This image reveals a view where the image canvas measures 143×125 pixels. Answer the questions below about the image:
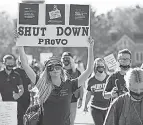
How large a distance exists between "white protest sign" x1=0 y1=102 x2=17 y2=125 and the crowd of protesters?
0.63 metres

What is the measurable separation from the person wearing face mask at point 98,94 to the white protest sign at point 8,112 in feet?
4.84

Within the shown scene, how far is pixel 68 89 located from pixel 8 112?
261 centimetres

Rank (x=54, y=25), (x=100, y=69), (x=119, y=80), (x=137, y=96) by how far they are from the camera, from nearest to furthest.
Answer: (x=137, y=96) → (x=119, y=80) → (x=54, y=25) → (x=100, y=69)

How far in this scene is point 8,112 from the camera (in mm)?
A: 8141

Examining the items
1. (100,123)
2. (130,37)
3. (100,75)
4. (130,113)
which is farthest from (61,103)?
(130,37)

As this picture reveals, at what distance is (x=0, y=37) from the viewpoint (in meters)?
65.8

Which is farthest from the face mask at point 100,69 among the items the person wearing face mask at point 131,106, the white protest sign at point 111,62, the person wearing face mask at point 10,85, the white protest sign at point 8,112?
the person wearing face mask at point 131,106

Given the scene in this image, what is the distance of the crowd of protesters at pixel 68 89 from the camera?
4.38 m

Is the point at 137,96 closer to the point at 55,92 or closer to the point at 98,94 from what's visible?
the point at 55,92

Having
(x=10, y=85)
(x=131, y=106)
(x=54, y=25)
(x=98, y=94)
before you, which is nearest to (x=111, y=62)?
(x=98, y=94)

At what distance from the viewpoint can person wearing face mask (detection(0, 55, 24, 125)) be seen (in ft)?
28.8

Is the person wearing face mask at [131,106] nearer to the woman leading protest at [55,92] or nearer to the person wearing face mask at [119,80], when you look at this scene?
the woman leading protest at [55,92]

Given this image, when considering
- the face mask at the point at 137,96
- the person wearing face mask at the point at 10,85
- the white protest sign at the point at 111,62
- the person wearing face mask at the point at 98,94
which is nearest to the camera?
the face mask at the point at 137,96

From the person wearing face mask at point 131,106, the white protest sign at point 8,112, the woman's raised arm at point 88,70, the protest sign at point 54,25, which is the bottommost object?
the white protest sign at point 8,112
